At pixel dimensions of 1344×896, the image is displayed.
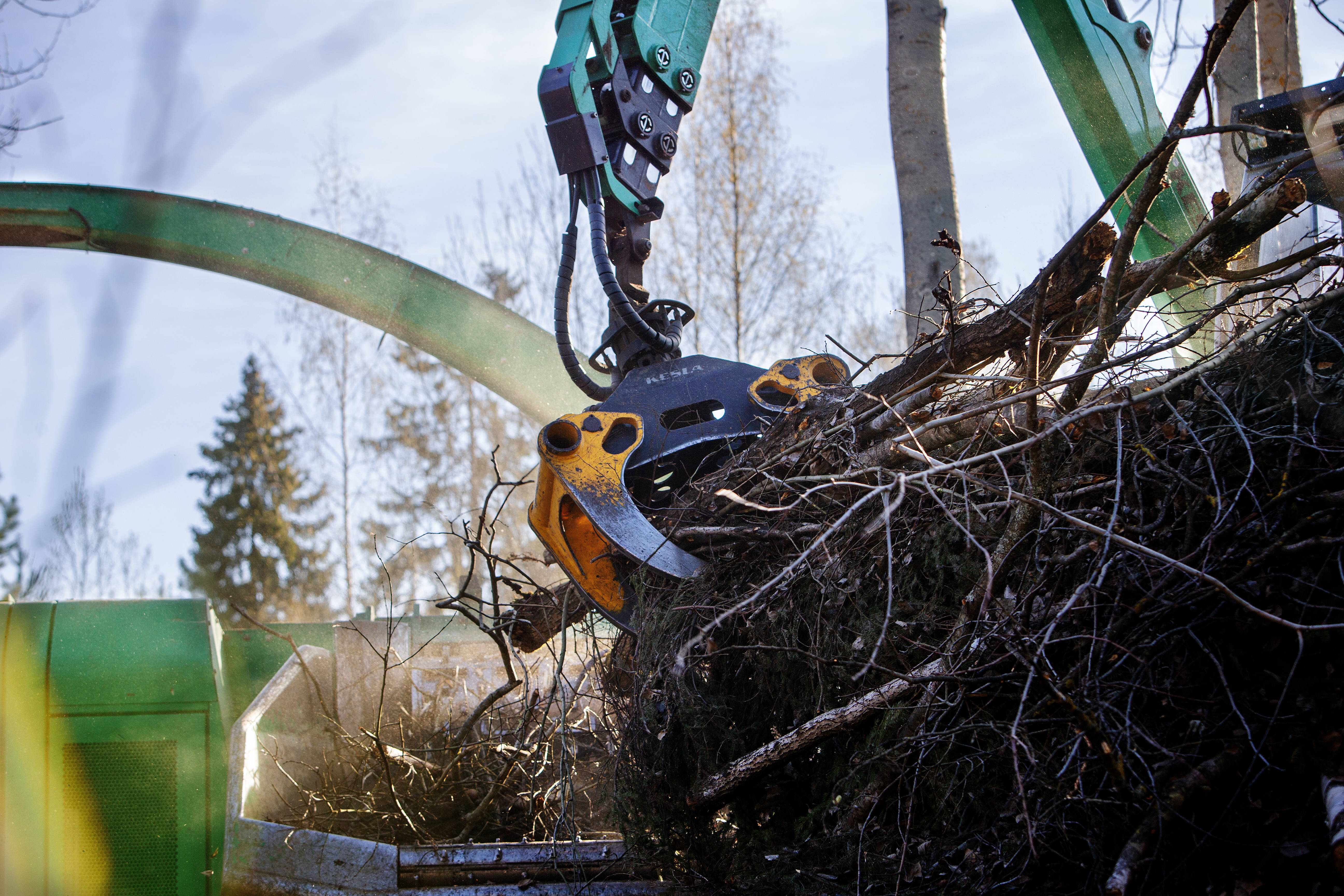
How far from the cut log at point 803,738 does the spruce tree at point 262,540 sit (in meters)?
14.0

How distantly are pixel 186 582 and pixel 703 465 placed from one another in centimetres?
1691

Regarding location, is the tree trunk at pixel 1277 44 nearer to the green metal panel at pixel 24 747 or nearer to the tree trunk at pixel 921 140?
the tree trunk at pixel 921 140

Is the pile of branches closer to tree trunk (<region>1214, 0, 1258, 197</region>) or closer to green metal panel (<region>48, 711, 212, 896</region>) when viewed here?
green metal panel (<region>48, 711, 212, 896</region>)

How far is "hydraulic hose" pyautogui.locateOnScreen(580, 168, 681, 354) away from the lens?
3.52 m

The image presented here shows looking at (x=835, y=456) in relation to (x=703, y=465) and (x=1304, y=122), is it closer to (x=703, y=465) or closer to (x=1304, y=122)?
(x=703, y=465)

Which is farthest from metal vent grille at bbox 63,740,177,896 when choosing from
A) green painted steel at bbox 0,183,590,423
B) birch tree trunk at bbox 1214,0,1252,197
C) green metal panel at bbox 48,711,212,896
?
birch tree trunk at bbox 1214,0,1252,197

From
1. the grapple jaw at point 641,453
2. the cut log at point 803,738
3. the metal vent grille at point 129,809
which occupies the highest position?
the grapple jaw at point 641,453

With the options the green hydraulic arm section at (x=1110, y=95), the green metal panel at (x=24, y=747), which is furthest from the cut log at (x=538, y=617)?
the green hydraulic arm section at (x=1110, y=95)

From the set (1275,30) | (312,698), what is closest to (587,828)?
(312,698)

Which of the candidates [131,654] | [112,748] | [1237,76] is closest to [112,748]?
[112,748]

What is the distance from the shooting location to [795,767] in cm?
257

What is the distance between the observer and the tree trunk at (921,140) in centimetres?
565

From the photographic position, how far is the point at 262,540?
17.1 m

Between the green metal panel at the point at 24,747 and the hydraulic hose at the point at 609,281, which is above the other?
the hydraulic hose at the point at 609,281
